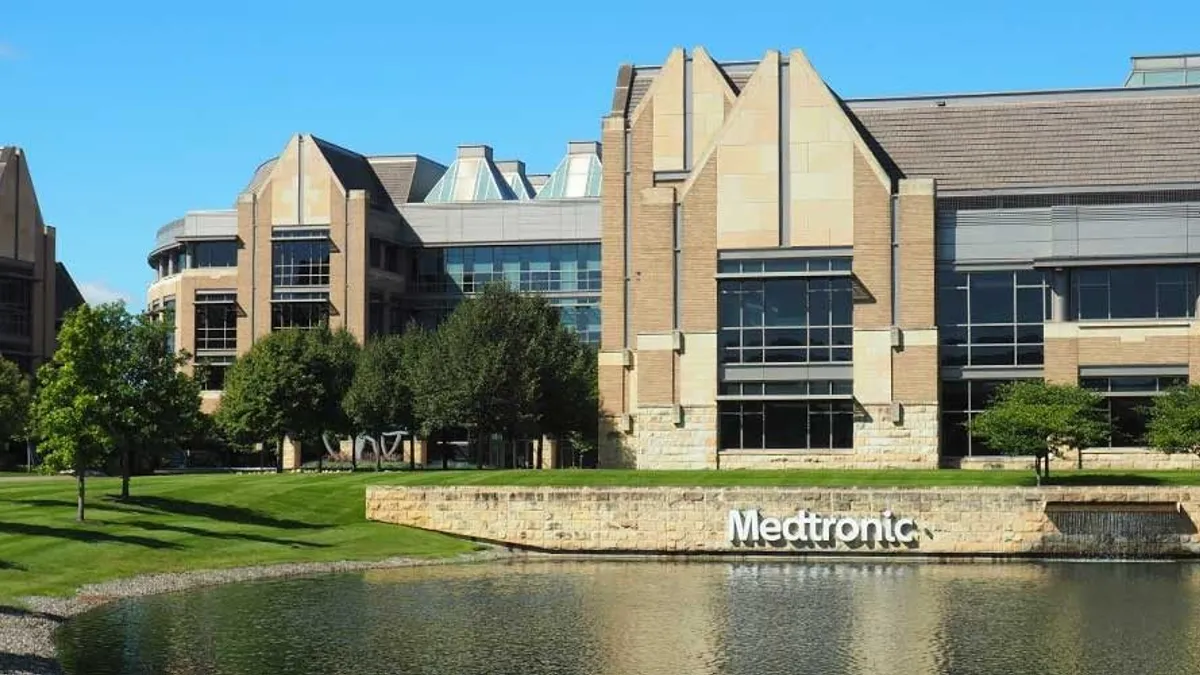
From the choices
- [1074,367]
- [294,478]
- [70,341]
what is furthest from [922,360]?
[70,341]

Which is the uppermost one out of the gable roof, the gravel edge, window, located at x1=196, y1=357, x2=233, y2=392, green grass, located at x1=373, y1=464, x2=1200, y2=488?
the gable roof

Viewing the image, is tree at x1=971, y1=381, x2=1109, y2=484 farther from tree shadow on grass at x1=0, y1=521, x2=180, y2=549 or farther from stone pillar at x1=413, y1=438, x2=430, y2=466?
stone pillar at x1=413, y1=438, x2=430, y2=466

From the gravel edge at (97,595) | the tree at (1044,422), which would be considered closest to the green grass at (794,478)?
the tree at (1044,422)

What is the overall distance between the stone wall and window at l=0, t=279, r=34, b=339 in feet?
209

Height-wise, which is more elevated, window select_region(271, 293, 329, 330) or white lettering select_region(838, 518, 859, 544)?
window select_region(271, 293, 329, 330)

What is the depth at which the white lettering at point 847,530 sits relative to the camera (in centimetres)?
6350

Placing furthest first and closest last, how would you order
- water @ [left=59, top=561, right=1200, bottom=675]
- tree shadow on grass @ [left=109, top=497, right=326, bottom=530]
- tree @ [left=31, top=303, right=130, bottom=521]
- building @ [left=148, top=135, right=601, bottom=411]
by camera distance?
building @ [left=148, top=135, right=601, bottom=411], tree shadow on grass @ [left=109, top=497, right=326, bottom=530], tree @ [left=31, top=303, right=130, bottom=521], water @ [left=59, top=561, right=1200, bottom=675]

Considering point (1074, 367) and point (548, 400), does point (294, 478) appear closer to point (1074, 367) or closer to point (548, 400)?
point (548, 400)

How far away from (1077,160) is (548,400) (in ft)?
95.3

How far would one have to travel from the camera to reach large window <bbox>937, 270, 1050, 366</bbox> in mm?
78812

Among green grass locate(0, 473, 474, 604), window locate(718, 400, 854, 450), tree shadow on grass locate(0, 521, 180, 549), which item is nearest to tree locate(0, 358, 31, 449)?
green grass locate(0, 473, 474, 604)

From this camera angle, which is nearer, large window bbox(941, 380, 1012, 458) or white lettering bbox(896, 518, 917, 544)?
white lettering bbox(896, 518, 917, 544)

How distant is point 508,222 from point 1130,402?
56.1 meters

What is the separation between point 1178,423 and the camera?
225ft
